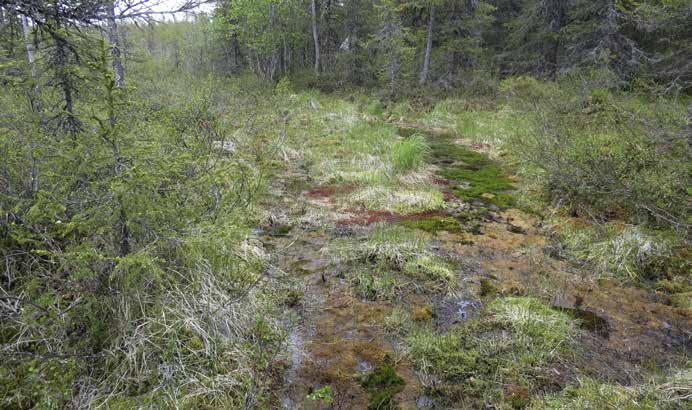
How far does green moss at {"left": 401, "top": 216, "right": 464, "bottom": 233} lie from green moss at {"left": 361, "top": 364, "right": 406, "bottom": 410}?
3151 mm

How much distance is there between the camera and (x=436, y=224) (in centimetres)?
646

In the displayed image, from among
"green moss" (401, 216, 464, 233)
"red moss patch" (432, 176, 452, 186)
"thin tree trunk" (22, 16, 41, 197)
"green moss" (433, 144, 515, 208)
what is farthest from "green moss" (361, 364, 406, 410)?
"red moss patch" (432, 176, 452, 186)

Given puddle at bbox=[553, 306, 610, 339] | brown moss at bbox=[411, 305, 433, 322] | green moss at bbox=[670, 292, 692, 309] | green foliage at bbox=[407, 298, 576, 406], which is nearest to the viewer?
green foliage at bbox=[407, 298, 576, 406]

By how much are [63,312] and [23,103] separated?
2306 mm

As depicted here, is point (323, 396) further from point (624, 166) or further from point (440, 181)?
point (440, 181)

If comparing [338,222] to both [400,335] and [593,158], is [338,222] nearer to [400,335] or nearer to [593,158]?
[400,335]

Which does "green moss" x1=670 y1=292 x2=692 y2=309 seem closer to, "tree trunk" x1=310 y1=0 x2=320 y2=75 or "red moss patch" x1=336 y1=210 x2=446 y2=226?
"red moss patch" x1=336 y1=210 x2=446 y2=226

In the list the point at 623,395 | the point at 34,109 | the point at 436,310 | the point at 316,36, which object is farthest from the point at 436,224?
the point at 316,36

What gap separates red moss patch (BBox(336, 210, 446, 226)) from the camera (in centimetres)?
654

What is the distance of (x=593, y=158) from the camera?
617 centimetres

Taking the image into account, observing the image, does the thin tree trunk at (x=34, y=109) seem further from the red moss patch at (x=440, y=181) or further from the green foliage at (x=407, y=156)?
the red moss patch at (x=440, y=181)

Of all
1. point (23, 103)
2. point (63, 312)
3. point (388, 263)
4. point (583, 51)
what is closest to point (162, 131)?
point (23, 103)

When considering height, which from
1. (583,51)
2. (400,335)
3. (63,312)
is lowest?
(400,335)

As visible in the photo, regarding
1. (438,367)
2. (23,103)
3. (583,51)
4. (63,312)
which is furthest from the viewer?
(583,51)
